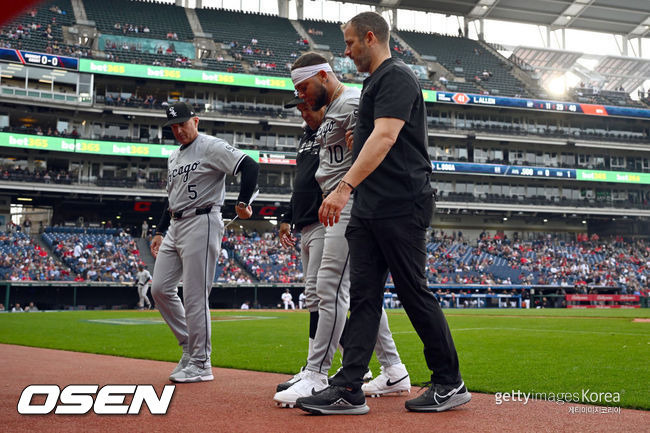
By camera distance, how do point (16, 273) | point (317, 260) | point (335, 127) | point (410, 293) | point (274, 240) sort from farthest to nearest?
point (274, 240) < point (16, 273) < point (317, 260) < point (335, 127) < point (410, 293)

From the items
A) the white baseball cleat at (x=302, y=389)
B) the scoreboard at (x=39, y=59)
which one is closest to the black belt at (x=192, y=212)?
the white baseball cleat at (x=302, y=389)

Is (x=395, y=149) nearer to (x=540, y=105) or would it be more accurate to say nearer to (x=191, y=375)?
(x=191, y=375)

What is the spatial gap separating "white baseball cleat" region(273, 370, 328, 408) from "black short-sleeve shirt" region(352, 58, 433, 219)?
114cm

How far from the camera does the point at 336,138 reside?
175 inches

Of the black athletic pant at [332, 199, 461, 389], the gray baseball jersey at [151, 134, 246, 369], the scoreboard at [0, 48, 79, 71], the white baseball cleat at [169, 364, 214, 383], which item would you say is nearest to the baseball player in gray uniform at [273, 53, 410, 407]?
the black athletic pant at [332, 199, 461, 389]

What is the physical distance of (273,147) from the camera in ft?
161

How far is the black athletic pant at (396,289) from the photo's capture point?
3.66m

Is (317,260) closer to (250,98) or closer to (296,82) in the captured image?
(296,82)

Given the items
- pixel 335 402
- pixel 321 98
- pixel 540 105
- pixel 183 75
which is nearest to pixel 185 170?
pixel 321 98

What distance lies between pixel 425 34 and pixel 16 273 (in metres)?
48.1

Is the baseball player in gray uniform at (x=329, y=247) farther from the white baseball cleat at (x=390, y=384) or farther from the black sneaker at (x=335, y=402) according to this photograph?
the black sneaker at (x=335, y=402)

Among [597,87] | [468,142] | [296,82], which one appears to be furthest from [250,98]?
[296,82]

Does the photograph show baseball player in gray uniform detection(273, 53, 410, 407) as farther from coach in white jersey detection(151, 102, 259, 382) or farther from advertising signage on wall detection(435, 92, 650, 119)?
advertising signage on wall detection(435, 92, 650, 119)

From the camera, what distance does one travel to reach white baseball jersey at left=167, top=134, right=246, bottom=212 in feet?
18.1
